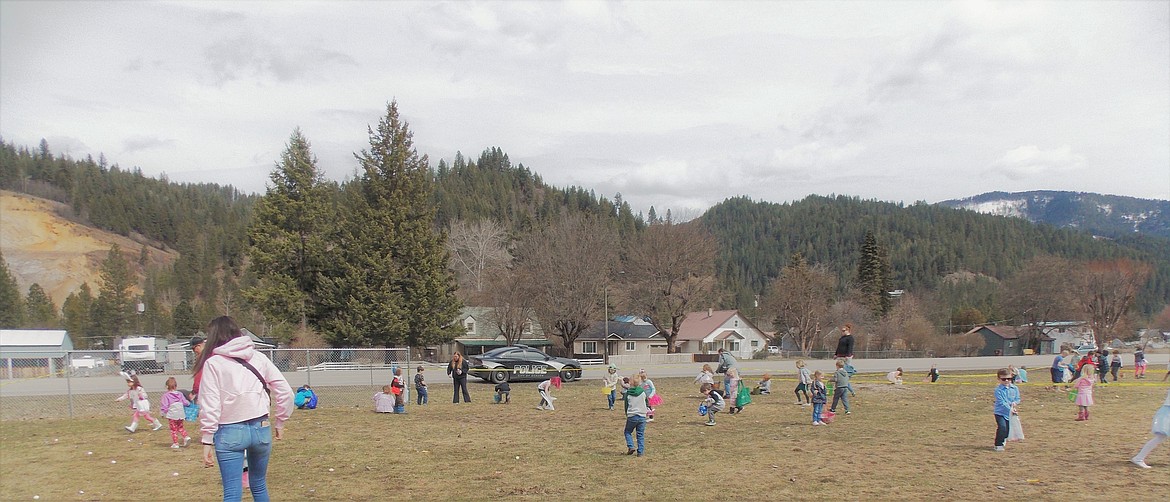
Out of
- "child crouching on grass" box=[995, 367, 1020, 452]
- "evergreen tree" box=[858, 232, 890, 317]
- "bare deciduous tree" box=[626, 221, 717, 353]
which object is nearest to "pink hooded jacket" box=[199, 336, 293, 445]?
"child crouching on grass" box=[995, 367, 1020, 452]

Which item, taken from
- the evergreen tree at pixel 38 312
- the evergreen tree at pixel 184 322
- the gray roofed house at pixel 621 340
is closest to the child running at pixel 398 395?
the gray roofed house at pixel 621 340

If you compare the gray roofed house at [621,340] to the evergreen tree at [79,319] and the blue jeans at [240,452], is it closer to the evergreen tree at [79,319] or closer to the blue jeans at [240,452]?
the evergreen tree at [79,319]

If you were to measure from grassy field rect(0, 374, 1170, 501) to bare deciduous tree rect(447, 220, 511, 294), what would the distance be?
168ft

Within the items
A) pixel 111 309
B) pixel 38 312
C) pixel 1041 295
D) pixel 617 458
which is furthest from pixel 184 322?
pixel 1041 295

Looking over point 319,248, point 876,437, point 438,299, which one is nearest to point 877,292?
point 438,299

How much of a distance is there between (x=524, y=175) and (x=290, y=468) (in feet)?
613

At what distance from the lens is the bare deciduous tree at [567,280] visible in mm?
58250

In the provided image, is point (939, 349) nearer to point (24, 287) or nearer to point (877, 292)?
point (877, 292)

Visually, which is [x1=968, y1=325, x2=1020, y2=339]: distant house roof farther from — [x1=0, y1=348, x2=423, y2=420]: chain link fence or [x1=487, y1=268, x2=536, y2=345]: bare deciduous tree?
[x1=0, y1=348, x2=423, y2=420]: chain link fence

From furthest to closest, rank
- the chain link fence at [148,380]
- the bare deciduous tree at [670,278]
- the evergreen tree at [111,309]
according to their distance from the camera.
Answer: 1. the evergreen tree at [111,309]
2. the bare deciduous tree at [670,278]
3. the chain link fence at [148,380]

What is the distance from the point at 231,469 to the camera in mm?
5766

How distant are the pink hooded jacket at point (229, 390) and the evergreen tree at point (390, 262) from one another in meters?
42.4

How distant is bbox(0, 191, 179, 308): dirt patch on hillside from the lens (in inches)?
4272

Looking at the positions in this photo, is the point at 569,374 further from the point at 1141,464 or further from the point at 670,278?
the point at 670,278
